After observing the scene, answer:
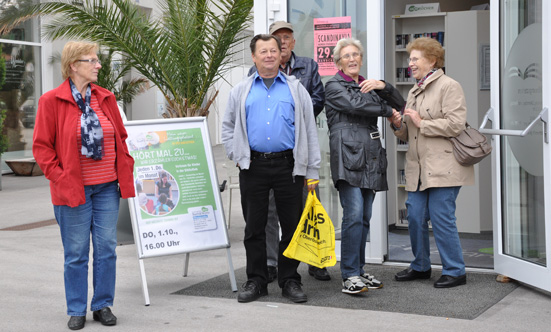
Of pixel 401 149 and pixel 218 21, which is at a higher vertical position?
pixel 218 21

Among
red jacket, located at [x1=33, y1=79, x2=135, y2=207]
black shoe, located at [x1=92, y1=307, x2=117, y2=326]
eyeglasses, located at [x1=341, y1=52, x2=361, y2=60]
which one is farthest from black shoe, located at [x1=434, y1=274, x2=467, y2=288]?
red jacket, located at [x1=33, y1=79, x2=135, y2=207]

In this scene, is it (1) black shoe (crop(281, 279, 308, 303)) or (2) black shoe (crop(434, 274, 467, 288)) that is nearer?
(1) black shoe (crop(281, 279, 308, 303))

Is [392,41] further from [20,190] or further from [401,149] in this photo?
[20,190]

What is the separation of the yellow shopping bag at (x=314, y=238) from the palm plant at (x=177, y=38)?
11.3ft

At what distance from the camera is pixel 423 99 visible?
5902 millimetres

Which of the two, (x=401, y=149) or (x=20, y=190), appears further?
(x=20, y=190)

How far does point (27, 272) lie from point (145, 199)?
61.1 inches

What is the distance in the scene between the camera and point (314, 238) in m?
5.49

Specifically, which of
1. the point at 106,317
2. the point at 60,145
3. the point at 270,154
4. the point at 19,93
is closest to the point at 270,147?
the point at 270,154

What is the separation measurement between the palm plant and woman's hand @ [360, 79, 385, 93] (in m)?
3.25

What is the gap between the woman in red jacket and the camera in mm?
4742

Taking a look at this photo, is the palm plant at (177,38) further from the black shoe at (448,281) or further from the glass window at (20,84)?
the glass window at (20,84)

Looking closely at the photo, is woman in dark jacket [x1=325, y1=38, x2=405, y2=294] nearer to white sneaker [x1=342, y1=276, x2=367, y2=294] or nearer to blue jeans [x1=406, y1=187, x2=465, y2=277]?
white sneaker [x1=342, y1=276, x2=367, y2=294]

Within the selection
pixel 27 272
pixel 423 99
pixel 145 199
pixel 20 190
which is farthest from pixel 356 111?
pixel 20 190
